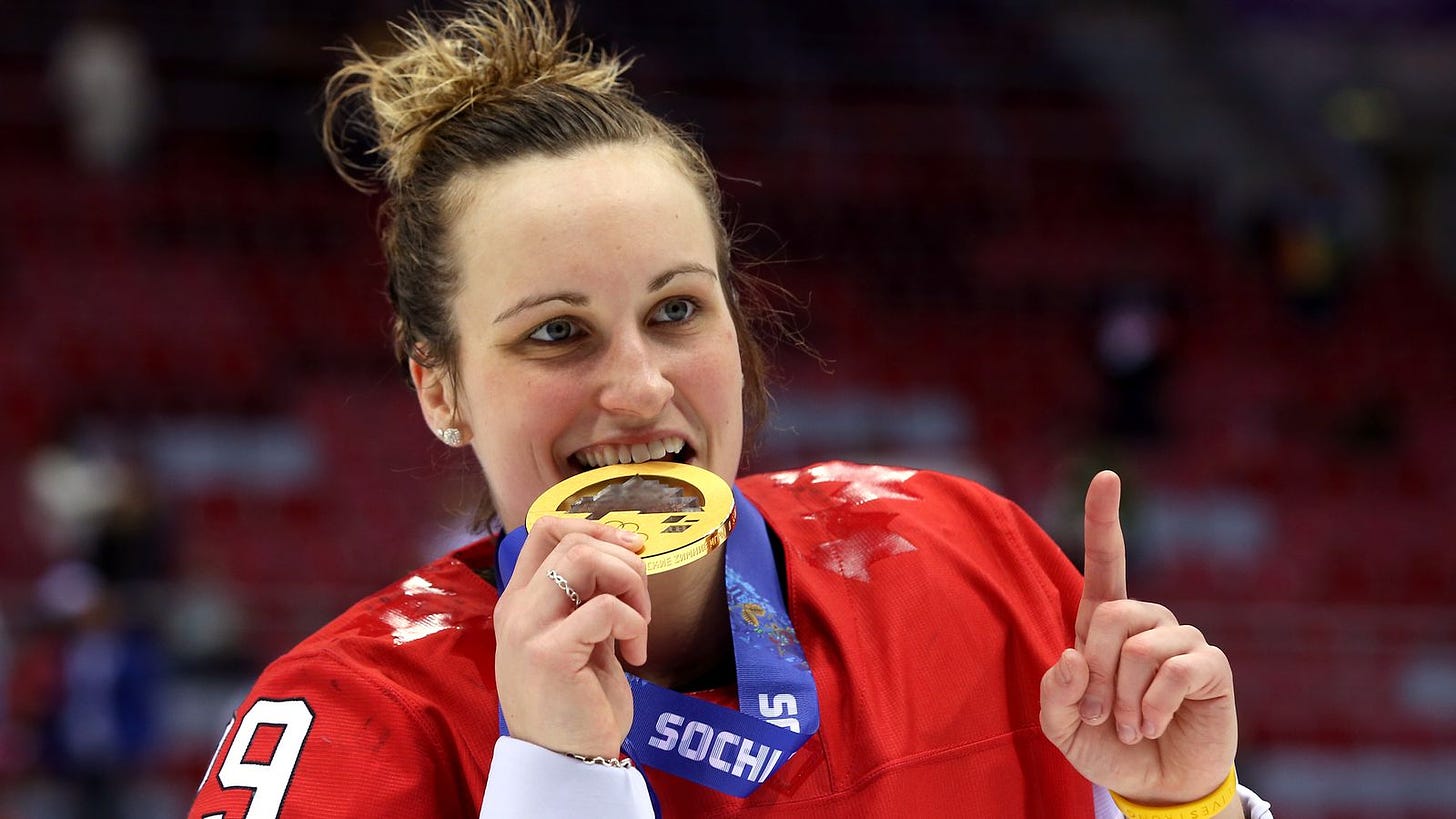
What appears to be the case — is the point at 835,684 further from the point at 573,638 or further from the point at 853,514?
the point at 573,638

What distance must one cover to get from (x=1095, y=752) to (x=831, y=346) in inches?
318

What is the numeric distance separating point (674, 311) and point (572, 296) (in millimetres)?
141

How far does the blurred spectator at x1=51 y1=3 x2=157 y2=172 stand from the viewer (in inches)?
393

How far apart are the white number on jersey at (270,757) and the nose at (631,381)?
0.47 metres

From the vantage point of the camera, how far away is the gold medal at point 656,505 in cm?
169

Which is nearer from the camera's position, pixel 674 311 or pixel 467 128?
pixel 674 311

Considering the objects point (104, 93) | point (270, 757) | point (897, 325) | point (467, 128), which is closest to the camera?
point (270, 757)

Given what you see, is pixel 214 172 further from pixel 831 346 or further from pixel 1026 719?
pixel 1026 719

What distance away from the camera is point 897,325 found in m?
10.3

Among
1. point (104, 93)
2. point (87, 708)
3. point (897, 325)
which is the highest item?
point (104, 93)

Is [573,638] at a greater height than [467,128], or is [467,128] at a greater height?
[467,128]

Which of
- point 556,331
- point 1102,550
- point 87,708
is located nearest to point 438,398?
point 556,331

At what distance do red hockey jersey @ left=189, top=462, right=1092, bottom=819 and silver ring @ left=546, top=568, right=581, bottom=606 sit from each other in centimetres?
25

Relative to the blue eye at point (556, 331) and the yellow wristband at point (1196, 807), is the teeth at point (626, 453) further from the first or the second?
the yellow wristband at point (1196, 807)
